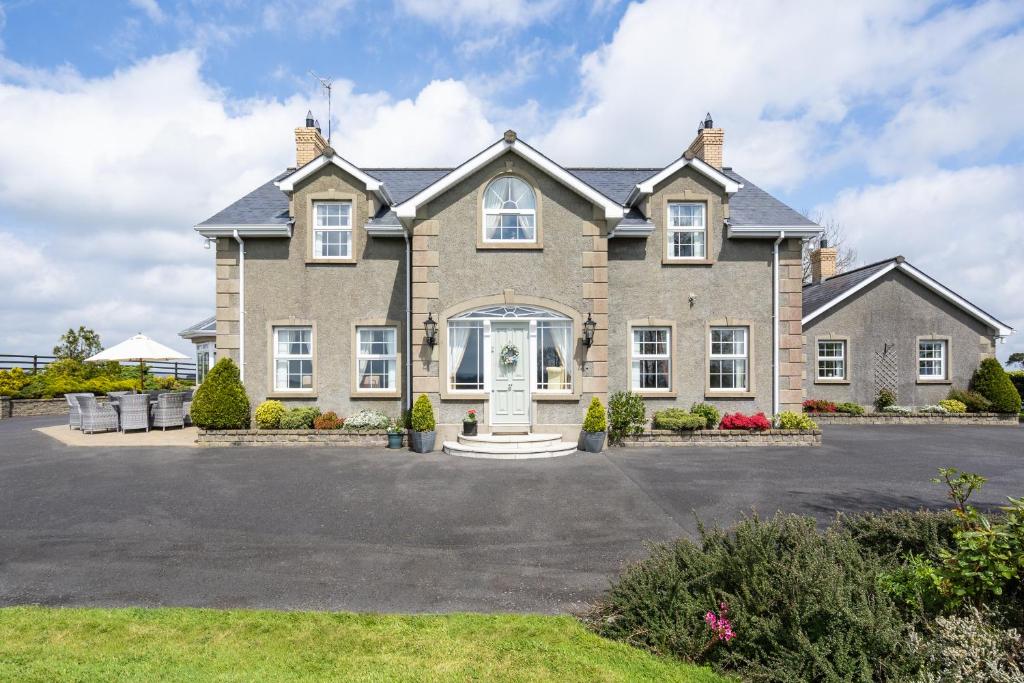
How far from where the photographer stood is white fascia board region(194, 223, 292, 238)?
14.2 m

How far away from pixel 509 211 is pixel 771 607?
1084 centimetres

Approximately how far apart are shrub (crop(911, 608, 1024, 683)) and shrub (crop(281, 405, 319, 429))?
1306 cm

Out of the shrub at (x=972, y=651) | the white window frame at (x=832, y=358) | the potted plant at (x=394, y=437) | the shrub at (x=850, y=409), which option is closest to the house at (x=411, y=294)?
the potted plant at (x=394, y=437)

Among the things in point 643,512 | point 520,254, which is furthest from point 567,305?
point 643,512

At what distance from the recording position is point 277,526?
23.2ft

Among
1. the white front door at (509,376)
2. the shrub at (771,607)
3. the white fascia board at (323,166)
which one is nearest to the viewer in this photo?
the shrub at (771,607)

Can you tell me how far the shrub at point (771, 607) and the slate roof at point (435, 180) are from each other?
11313mm

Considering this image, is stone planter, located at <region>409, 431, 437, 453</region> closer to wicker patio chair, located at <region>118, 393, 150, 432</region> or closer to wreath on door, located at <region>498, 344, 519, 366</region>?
wreath on door, located at <region>498, 344, 519, 366</region>

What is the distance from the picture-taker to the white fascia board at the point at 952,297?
773 inches

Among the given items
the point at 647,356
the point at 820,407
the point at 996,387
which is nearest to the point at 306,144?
the point at 647,356

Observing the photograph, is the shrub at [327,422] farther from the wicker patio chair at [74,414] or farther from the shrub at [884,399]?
the shrub at [884,399]

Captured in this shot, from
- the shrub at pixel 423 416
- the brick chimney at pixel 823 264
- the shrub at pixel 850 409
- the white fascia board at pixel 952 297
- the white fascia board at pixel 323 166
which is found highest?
the white fascia board at pixel 323 166

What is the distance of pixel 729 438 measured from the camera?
1344 cm

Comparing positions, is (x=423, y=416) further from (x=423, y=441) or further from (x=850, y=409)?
(x=850, y=409)
